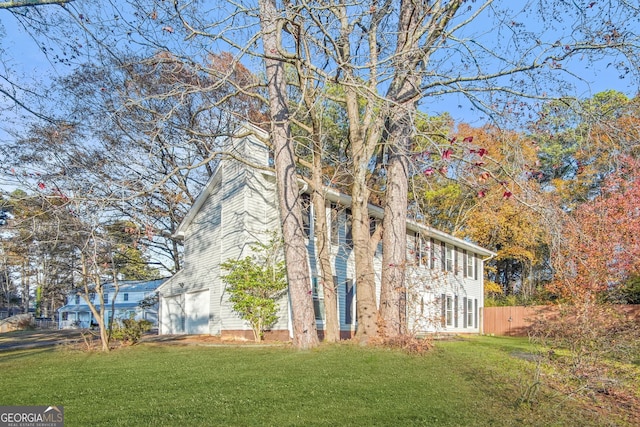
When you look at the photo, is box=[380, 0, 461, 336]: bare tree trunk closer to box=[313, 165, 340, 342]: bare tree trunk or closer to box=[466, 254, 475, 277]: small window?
box=[313, 165, 340, 342]: bare tree trunk

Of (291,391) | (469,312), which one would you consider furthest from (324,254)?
(469,312)

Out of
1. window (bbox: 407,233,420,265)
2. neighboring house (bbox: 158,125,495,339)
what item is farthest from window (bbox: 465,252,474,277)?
window (bbox: 407,233,420,265)

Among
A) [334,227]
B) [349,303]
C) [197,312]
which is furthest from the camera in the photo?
[197,312]

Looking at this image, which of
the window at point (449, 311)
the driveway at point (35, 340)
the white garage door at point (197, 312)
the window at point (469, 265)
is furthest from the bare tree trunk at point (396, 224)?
the window at point (469, 265)

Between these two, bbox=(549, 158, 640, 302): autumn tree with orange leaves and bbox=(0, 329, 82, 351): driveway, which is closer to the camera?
bbox=(549, 158, 640, 302): autumn tree with orange leaves

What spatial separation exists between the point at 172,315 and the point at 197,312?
2.08 meters

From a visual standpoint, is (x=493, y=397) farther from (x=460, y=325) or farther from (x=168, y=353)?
(x=460, y=325)

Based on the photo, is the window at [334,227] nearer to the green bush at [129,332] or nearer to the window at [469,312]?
the green bush at [129,332]

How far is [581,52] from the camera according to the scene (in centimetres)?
822

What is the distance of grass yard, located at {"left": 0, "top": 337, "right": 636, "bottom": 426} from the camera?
511cm

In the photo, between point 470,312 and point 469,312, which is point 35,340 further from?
point 470,312

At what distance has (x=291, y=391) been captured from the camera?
6.29 meters

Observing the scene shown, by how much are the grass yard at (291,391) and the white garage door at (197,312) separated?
740cm

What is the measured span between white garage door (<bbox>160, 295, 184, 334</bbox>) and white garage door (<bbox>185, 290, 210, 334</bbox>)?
0.62 meters
